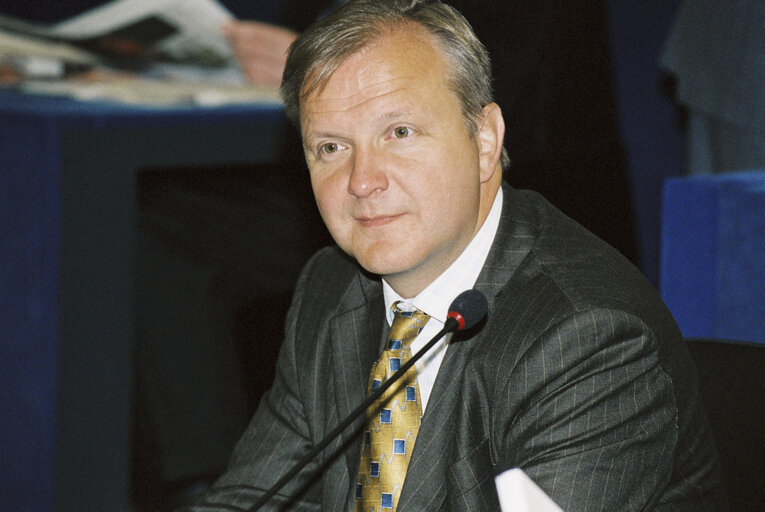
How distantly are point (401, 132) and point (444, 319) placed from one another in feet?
0.87

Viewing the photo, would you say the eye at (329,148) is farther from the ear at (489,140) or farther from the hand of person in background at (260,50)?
the hand of person in background at (260,50)

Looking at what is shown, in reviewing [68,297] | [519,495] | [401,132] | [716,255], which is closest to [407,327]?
[401,132]

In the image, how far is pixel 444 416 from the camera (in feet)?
4.18

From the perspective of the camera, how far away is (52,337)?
2111 mm

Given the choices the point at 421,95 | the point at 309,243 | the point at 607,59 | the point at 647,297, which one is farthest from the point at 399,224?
the point at 607,59

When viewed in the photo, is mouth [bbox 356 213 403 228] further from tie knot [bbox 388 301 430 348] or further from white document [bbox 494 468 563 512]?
white document [bbox 494 468 563 512]

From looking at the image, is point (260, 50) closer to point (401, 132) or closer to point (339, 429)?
point (401, 132)

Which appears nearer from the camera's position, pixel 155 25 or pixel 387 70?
pixel 387 70

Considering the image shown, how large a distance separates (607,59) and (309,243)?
0.95 metres

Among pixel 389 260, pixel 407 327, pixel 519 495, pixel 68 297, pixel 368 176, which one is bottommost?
pixel 68 297

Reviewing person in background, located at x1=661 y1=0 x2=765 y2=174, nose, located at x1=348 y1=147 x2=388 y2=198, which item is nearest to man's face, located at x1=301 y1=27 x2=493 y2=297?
nose, located at x1=348 y1=147 x2=388 y2=198

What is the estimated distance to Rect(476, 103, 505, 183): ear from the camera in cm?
141

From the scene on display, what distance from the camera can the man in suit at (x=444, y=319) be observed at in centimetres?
114

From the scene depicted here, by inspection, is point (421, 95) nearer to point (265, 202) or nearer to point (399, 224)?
point (399, 224)
